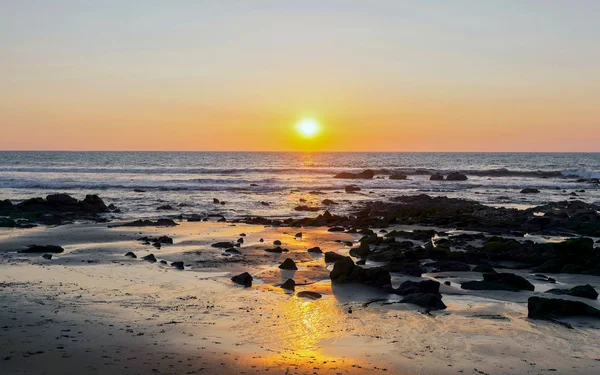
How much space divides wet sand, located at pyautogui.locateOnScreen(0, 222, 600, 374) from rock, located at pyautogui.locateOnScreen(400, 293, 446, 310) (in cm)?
22

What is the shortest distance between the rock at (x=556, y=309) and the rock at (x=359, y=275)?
3247 mm

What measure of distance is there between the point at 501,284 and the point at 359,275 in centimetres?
326

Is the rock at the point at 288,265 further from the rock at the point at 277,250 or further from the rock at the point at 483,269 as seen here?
the rock at the point at 483,269

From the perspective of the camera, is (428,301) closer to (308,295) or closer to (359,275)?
(359,275)

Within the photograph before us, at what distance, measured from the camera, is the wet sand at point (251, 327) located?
7.66 metres

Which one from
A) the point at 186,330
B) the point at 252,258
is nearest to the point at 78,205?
the point at 252,258

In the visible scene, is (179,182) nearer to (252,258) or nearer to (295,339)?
(252,258)

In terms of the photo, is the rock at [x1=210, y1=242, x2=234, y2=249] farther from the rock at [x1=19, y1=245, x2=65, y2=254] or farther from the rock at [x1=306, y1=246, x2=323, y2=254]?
the rock at [x1=19, y1=245, x2=65, y2=254]

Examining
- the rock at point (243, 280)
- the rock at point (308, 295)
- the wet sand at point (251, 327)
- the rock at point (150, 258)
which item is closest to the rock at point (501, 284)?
the wet sand at point (251, 327)

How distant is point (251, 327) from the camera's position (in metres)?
9.41

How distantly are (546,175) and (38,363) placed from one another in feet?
272

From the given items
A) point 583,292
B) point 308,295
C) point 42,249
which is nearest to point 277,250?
point 308,295

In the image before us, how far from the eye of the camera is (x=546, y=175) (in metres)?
80.3

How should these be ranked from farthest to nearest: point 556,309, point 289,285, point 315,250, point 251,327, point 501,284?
point 315,250, point 501,284, point 289,285, point 556,309, point 251,327
